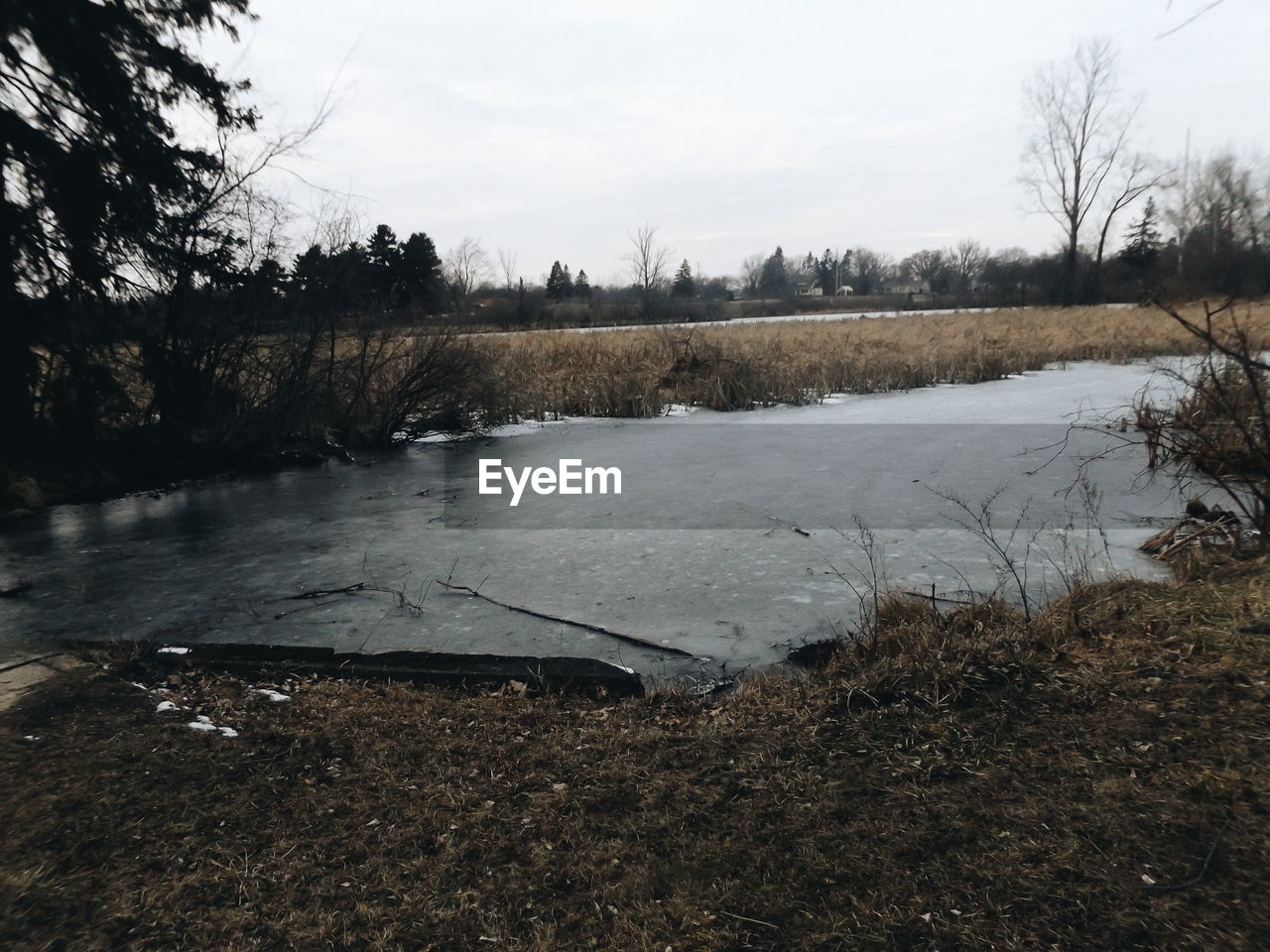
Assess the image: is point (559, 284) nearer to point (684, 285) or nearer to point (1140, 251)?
point (684, 285)

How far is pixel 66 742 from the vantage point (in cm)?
313

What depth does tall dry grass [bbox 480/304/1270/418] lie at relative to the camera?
13.9 metres

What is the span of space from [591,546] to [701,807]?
341cm

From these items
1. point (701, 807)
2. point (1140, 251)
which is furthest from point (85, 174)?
point (1140, 251)

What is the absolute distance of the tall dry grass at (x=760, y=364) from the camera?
13.9 metres

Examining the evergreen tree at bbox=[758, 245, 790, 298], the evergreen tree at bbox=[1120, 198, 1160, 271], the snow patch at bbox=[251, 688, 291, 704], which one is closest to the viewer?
the snow patch at bbox=[251, 688, 291, 704]

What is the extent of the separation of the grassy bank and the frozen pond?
805 millimetres

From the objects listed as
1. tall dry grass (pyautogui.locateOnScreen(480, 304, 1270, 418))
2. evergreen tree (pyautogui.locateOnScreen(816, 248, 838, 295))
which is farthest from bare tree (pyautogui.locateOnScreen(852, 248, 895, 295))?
tall dry grass (pyautogui.locateOnScreen(480, 304, 1270, 418))

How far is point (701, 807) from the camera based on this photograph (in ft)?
8.94

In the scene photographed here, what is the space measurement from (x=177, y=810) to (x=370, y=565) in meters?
2.95

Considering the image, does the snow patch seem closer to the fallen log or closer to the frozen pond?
the frozen pond

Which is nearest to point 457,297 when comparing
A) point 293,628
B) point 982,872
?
point 293,628

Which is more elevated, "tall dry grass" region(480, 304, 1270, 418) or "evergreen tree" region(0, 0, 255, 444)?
"evergreen tree" region(0, 0, 255, 444)

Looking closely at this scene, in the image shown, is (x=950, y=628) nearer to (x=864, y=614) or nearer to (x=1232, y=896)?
(x=864, y=614)
